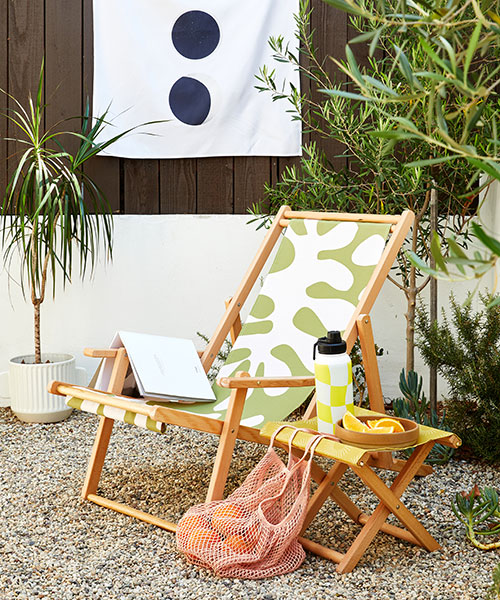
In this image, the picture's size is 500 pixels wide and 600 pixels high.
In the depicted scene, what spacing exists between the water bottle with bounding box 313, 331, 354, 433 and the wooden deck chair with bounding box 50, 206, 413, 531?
14cm

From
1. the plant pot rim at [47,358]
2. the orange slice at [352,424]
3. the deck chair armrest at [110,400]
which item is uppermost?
the orange slice at [352,424]

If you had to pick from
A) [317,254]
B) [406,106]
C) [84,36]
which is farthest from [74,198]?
[406,106]

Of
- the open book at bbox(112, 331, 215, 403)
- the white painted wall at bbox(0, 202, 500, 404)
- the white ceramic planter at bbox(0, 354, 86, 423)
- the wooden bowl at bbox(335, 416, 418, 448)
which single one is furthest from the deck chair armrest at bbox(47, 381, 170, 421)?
the white painted wall at bbox(0, 202, 500, 404)

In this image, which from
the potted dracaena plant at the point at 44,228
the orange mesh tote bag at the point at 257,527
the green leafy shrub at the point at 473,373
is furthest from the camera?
the potted dracaena plant at the point at 44,228

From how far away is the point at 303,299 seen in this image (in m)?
2.70

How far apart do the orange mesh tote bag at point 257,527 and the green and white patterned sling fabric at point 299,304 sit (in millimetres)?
370

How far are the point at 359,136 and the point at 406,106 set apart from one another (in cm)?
22

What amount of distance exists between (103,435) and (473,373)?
4.55ft

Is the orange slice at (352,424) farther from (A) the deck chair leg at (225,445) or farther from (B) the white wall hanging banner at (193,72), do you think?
(B) the white wall hanging banner at (193,72)

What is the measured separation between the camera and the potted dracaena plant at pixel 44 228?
3.25 meters

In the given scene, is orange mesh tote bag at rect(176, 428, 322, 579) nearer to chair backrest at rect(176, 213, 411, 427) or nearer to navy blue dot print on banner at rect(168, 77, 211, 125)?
chair backrest at rect(176, 213, 411, 427)

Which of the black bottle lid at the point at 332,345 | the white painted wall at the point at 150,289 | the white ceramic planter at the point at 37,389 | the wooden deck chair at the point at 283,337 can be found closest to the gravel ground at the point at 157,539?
the wooden deck chair at the point at 283,337

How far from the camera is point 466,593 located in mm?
1884

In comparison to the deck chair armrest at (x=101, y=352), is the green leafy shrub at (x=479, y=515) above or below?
below
